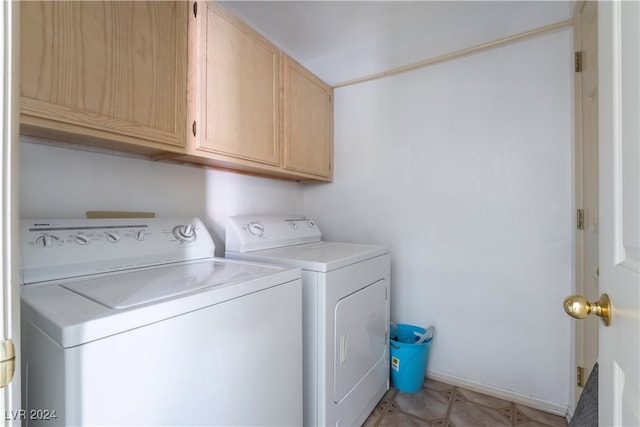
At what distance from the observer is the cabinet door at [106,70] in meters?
0.90

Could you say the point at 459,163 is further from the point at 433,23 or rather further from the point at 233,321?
→ the point at 233,321

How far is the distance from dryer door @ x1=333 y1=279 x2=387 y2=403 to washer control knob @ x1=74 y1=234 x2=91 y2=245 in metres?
1.10

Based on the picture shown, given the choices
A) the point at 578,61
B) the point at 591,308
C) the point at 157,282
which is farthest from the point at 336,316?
the point at 578,61

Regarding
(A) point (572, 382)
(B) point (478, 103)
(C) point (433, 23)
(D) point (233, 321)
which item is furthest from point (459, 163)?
(D) point (233, 321)

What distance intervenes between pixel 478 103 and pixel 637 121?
160 centimetres

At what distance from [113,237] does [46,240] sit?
8.2 inches

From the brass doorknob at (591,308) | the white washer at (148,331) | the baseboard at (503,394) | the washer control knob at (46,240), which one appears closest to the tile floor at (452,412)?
the baseboard at (503,394)

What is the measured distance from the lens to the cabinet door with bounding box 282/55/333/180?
6.27ft

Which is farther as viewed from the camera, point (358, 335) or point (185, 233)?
point (358, 335)

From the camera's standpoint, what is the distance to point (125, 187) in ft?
4.67

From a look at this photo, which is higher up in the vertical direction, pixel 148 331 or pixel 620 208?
pixel 620 208

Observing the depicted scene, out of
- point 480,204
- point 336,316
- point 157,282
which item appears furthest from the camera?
point 480,204

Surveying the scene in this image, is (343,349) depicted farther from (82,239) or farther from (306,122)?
(306,122)

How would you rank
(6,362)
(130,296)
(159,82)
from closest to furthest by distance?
(6,362), (130,296), (159,82)
